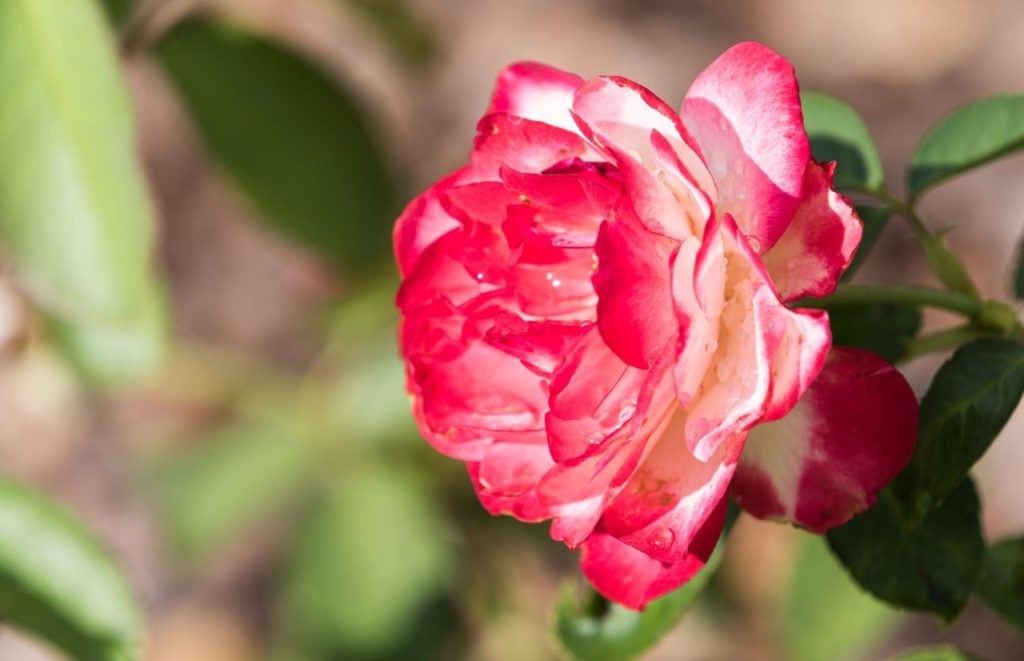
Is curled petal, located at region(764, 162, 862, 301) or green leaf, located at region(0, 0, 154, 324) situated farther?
green leaf, located at region(0, 0, 154, 324)

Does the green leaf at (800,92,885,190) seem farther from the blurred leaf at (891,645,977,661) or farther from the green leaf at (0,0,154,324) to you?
the green leaf at (0,0,154,324)

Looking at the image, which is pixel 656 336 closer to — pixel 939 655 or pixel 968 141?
pixel 968 141

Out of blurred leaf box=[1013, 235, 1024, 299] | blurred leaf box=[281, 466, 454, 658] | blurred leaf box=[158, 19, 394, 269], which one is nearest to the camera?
blurred leaf box=[1013, 235, 1024, 299]

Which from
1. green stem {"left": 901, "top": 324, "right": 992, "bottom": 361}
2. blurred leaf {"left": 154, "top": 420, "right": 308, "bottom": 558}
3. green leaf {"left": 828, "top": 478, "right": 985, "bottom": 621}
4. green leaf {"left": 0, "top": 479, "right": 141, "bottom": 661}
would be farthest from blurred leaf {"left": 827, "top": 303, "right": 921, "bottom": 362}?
blurred leaf {"left": 154, "top": 420, "right": 308, "bottom": 558}

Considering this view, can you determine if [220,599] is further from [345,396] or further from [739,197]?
[739,197]

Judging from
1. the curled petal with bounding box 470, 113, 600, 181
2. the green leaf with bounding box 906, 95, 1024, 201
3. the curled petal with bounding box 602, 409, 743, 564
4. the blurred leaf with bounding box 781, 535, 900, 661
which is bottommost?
the blurred leaf with bounding box 781, 535, 900, 661

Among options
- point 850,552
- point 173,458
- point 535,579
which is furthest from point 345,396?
point 850,552
